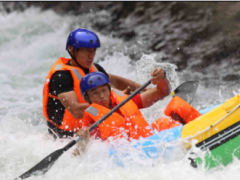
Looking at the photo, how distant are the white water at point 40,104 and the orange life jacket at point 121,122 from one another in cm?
15

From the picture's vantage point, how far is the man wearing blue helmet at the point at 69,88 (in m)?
3.44

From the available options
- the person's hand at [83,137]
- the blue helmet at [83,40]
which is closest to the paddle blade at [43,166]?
the person's hand at [83,137]

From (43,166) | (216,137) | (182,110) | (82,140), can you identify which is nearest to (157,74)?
(182,110)

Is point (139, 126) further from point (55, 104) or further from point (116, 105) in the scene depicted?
point (55, 104)

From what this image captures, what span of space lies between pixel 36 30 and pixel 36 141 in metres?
5.59

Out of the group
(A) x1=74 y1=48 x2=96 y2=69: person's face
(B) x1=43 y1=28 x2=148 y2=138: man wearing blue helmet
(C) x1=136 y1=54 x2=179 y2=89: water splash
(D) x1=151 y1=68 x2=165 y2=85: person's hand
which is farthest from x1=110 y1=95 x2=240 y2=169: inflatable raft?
(A) x1=74 y1=48 x2=96 y2=69: person's face

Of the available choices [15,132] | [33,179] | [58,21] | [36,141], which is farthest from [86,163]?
[58,21]

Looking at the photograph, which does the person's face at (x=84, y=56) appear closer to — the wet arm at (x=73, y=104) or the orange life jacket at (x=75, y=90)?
the orange life jacket at (x=75, y=90)

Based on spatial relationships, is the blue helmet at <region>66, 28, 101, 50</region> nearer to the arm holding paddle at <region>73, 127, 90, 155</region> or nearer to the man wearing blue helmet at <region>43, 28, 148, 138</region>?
the man wearing blue helmet at <region>43, 28, 148, 138</region>

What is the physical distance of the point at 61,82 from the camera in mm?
3500

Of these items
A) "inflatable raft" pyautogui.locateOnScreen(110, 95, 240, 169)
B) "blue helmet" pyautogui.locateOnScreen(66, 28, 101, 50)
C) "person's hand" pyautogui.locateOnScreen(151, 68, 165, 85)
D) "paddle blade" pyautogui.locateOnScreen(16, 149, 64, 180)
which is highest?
"blue helmet" pyautogui.locateOnScreen(66, 28, 101, 50)

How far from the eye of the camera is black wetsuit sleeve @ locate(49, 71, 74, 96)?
3488mm

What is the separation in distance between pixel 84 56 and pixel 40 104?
2956 mm

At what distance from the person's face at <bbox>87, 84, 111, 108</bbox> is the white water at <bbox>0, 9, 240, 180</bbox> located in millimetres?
392
